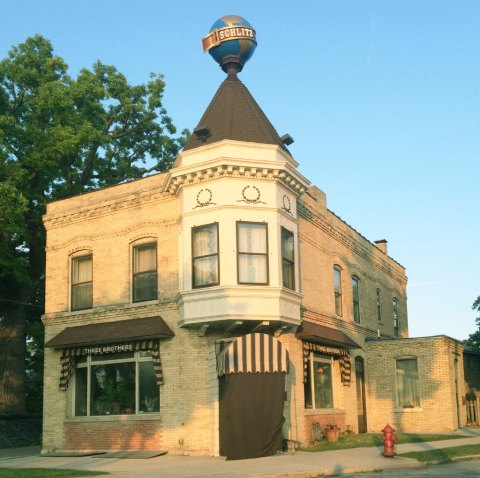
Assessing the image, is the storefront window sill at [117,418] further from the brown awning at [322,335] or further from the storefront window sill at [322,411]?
the brown awning at [322,335]

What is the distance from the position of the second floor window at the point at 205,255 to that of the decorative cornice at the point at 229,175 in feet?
4.85

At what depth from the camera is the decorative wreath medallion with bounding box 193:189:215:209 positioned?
21.6m

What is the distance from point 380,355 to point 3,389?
16.1 m

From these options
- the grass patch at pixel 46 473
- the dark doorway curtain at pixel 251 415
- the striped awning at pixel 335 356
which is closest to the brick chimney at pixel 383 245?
the striped awning at pixel 335 356

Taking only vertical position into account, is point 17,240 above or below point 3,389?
above

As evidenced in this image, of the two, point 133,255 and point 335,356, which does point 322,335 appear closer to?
point 335,356

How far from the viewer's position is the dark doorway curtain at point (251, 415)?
1998 cm

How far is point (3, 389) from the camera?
100 feet

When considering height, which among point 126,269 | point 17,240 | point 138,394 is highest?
point 17,240

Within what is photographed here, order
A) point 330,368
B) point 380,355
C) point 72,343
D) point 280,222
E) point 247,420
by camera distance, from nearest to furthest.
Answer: point 247,420, point 280,222, point 72,343, point 330,368, point 380,355

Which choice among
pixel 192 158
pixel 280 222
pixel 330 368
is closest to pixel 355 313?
pixel 330 368

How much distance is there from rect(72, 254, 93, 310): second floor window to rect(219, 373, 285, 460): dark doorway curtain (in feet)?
23.3

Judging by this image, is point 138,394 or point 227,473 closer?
point 227,473

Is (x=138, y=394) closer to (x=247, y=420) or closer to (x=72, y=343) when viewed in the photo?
(x=72, y=343)
